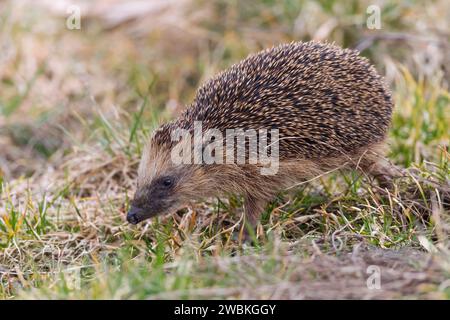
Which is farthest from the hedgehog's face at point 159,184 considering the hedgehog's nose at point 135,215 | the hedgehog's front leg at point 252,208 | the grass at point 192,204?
the hedgehog's front leg at point 252,208

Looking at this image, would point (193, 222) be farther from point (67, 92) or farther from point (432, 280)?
point (67, 92)

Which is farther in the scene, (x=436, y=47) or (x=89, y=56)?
(x=89, y=56)

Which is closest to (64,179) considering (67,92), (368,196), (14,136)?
(14,136)

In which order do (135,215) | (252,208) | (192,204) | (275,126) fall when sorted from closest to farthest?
(135,215), (275,126), (252,208), (192,204)

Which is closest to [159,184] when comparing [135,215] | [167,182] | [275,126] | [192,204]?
[167,182]

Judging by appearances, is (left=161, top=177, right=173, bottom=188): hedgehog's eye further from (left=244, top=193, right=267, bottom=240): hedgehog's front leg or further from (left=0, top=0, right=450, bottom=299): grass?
(left=244, top=193, right=267, bottom=240): hedgehog's front leg

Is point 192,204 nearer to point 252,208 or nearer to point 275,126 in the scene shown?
point 252,208
